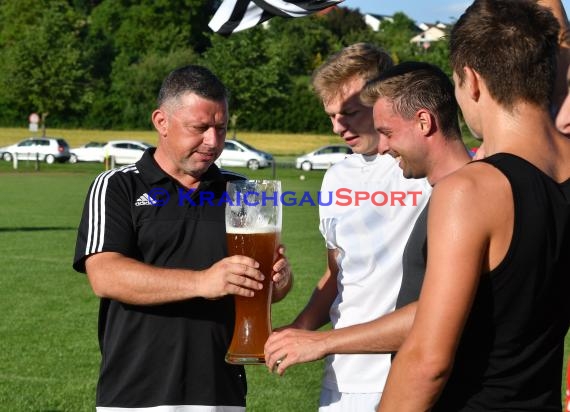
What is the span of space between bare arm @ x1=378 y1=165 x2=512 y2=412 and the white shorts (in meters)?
1.67

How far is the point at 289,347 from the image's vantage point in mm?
3494

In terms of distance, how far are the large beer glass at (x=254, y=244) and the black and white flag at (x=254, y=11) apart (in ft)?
8.54

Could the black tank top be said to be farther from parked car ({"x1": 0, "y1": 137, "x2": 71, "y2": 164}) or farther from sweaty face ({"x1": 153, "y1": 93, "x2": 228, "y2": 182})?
parked car ({"x1": 0, "y1": 137, "x2": 71, "y2": 164})

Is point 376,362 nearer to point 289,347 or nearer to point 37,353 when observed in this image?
point 289,347

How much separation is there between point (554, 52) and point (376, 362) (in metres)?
1.94

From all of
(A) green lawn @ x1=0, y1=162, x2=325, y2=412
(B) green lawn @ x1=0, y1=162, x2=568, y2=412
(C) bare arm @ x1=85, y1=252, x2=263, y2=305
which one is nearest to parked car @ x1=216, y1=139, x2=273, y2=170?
(B) green lawn @ x1=0, y1=162, x2=568, y2=412

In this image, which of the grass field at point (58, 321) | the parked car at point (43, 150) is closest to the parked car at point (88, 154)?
the parked car at point (43, 150)

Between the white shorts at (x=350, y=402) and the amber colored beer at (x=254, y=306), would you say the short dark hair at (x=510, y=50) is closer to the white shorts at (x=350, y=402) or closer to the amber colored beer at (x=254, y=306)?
the amber colored beer at (x=254, y=306)

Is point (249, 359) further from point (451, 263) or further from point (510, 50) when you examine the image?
point (510, 50)

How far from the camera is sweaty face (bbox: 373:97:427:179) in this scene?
11.9 ft

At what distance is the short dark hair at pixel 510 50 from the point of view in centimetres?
272

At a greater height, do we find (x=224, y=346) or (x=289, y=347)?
(x=289, y=347)

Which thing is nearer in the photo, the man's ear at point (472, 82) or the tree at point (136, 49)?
the man's ear at point (472, 82)

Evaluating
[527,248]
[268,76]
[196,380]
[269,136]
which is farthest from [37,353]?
[269,136]
